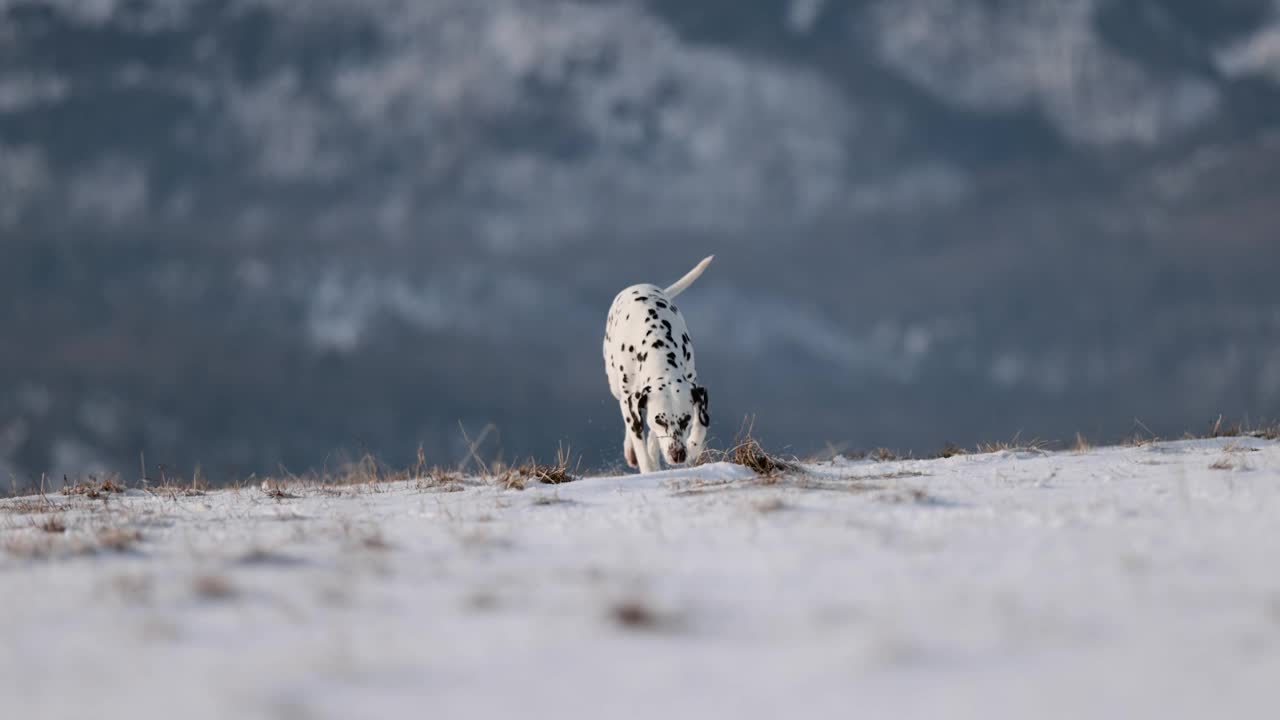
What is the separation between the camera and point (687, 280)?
11.8 m

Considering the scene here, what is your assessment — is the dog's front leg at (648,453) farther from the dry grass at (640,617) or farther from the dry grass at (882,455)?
the dry grass at (640,617)

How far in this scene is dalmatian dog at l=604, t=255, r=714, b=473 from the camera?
905 cm

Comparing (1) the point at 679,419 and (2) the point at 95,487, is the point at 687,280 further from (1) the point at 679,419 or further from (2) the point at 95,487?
(2) the point at 95,487

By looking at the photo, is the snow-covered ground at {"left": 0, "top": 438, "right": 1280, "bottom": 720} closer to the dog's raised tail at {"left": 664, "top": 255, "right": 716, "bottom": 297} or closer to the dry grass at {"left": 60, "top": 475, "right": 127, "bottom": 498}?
the dry grass at {"left": 60, "top": 475, "right": 127, "bottom": 498}

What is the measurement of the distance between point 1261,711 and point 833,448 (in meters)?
6.71

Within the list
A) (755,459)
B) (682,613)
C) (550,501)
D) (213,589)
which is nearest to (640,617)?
(682,613)

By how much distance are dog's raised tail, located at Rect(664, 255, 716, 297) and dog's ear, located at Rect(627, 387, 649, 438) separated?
2.21m

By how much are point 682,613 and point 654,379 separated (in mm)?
6987

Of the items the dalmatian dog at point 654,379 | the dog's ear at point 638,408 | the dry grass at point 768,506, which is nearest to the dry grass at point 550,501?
the dry grass at point 768,506

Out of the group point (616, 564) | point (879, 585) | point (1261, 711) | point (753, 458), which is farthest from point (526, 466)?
point (1261, 711)

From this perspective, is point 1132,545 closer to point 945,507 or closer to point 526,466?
point 945,507

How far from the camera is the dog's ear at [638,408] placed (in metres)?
9.35

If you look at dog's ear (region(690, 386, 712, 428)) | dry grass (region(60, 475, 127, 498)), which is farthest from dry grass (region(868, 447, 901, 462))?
dry grass (region(60, 475, 127, 498))

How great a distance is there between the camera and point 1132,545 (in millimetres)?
3064
